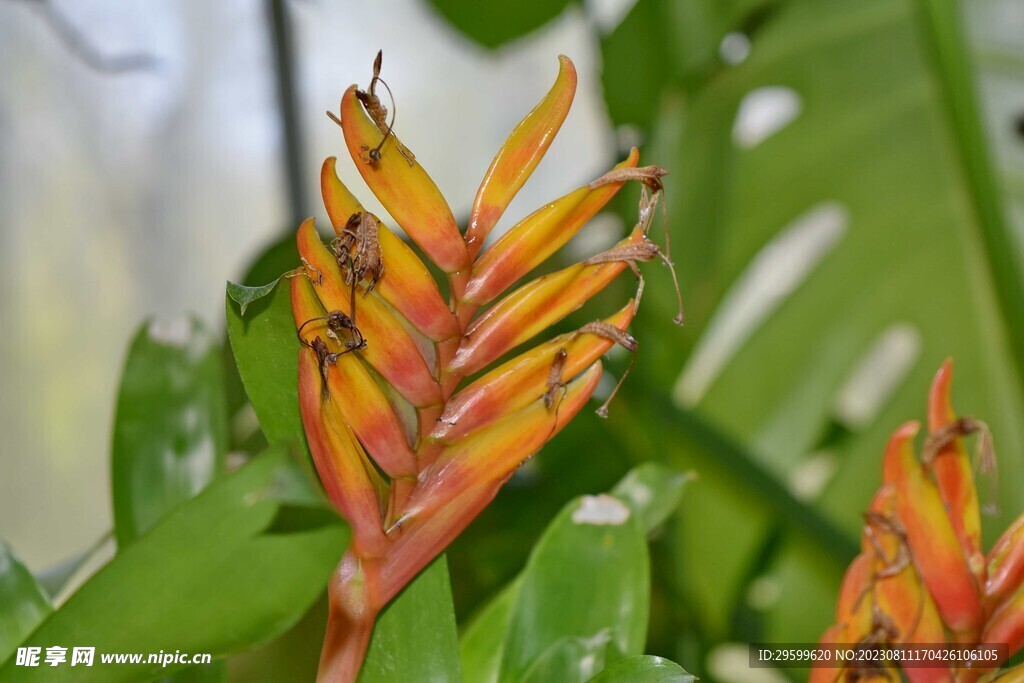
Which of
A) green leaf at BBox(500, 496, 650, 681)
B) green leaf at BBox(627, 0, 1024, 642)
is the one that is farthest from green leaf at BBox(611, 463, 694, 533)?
green leaf at BBox(627, 0, 1024, 642)

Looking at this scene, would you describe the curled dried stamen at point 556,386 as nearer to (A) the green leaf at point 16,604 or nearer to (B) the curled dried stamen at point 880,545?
(B) the curled dried stamen at point 880,545

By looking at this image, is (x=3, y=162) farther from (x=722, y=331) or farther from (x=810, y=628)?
(x=810, y=628)

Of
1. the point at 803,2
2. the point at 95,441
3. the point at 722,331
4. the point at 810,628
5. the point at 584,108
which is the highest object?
the point at 803,2

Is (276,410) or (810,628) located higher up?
(276,410)

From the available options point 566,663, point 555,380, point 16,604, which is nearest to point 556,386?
point 555,380

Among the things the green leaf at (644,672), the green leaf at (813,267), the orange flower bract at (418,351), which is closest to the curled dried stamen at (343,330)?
the orange flower bract at (418,351)

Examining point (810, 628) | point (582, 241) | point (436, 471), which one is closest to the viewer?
point (436, 471)

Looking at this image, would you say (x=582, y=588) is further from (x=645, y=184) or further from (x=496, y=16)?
(x=496, y=16)

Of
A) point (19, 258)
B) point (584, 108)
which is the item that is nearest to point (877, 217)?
point (584, 108)
